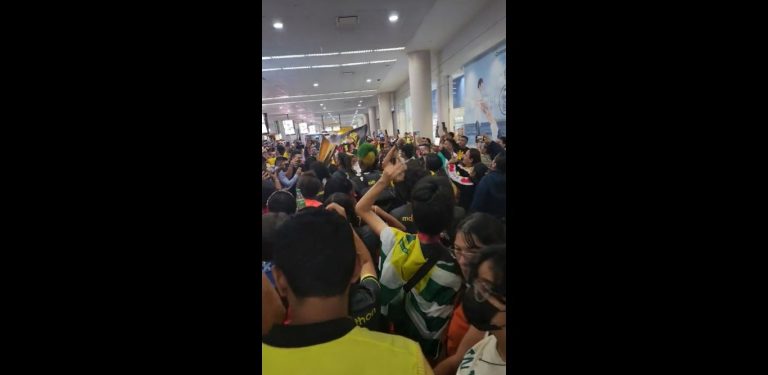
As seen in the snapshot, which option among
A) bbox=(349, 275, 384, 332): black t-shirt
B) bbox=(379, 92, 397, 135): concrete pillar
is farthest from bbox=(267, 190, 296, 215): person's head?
bbox=(379, 92, 397, 135): concrete pillar

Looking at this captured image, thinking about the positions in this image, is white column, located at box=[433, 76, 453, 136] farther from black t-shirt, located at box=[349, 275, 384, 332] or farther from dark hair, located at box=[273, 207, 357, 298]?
dark hair, located at box=[273, 207, 357, 298]

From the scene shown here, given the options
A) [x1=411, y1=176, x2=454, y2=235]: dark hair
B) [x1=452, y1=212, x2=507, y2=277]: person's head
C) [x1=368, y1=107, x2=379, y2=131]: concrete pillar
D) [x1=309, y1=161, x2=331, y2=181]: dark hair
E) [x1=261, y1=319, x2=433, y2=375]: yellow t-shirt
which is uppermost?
[x1=368, y1=107, x2=379, y2=131]: concrete pillar

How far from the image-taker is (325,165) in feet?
5.72

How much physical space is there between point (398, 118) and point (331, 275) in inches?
413

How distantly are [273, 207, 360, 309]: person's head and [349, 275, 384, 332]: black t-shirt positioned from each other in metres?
0.09

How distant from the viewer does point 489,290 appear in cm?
76

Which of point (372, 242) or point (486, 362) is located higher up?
point (372, 242)

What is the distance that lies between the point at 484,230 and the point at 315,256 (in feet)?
1.33

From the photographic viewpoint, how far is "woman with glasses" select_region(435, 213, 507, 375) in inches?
30.7

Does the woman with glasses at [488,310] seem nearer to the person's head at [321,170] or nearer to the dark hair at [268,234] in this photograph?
the dark hair at [268,234]

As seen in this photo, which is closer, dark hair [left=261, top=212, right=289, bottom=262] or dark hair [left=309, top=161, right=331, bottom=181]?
dark hair [left=261, top=212, right=289, bottom=262]

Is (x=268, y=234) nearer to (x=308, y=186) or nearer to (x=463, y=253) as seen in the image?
(x=463, y=253)

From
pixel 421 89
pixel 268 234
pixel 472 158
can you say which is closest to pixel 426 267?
pixel 268 234
